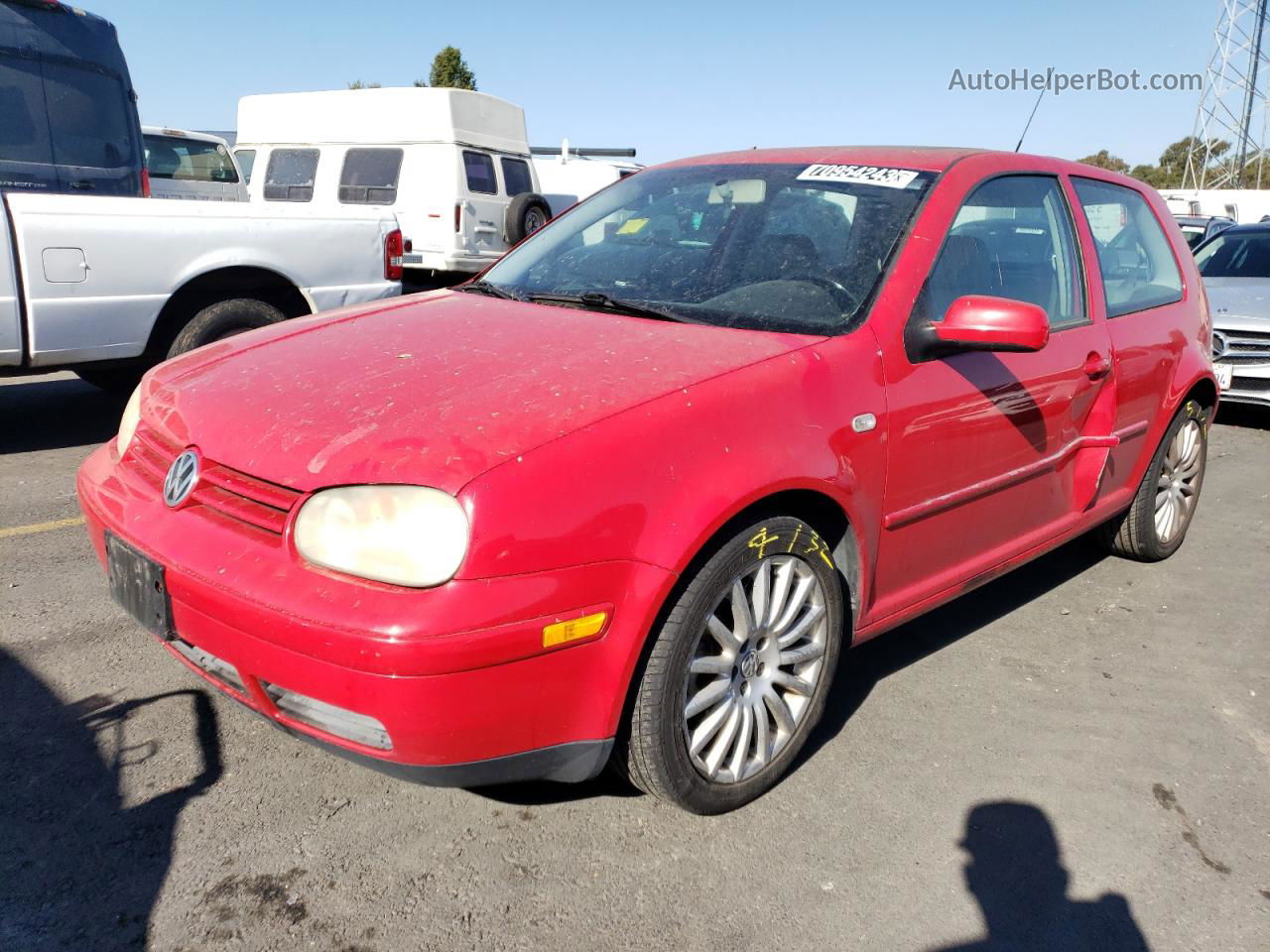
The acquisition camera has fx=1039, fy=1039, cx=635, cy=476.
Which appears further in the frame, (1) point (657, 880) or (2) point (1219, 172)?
(2) point (1219, 172)

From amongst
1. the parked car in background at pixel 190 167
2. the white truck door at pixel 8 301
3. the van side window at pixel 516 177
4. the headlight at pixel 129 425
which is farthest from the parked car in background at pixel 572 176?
the headlight at pixel 129 425

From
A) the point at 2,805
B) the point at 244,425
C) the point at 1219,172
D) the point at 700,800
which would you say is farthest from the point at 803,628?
the point at 1219,172

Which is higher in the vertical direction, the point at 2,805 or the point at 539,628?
the point at 539,628

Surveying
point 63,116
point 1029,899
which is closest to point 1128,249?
point 1029,899

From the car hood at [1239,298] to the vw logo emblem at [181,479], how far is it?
7451mm

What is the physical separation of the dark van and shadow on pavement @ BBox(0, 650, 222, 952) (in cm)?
418

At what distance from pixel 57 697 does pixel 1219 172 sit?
205ft

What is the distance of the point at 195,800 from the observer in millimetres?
2477

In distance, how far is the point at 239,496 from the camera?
2.22 metres

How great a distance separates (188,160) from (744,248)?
1031 cm

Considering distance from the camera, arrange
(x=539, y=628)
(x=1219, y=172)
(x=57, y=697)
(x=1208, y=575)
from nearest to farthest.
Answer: (x=539, y=628) < (x=57, y=697) < (x=1208, y=575) < (x=1219, y=172)

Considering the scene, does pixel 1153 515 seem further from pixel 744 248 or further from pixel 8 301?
pixel 8 301

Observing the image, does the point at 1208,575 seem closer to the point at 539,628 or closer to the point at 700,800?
the point at 700,800

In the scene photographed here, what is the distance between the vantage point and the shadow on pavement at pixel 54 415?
5746mm
